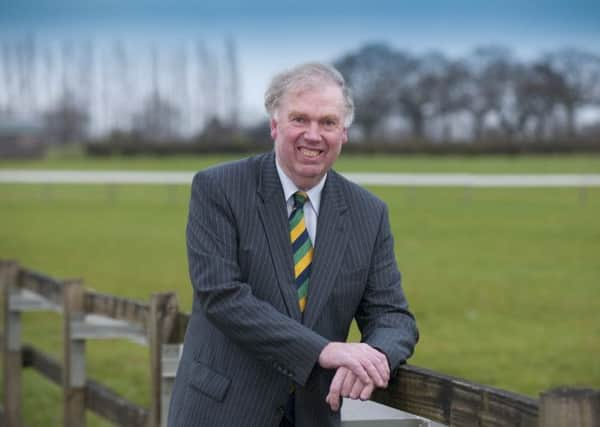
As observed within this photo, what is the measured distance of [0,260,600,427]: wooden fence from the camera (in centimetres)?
237

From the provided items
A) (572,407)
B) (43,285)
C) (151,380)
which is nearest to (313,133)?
(572,407)

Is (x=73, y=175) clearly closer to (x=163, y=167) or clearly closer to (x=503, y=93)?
(x=163, y=167)

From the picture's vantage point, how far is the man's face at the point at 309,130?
2939mm

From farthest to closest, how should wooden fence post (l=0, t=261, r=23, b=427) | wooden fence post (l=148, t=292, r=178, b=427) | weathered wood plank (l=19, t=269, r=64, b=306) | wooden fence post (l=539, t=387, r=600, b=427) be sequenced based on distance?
1. wooden fence post (l=0, t=261, r=23, b=427)
2. weathered wood plank (l=19, t=269, r=64, b=306)
3. wooden fence post (l=148, t=292, r=178, b=427)
4. wooden fence post (l=539, t=387, r=600, b=427)

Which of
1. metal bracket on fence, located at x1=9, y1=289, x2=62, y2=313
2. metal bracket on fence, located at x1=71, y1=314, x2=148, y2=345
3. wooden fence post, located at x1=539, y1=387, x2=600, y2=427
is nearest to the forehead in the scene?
wooden fence post, located at x1=539, y1=387, x2=600, y2=427

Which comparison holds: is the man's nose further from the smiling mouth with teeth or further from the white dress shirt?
the white dress shirt

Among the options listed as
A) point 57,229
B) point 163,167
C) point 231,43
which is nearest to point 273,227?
point 57,229

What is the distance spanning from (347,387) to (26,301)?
419cm

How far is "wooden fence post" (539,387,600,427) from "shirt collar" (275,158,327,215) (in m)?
1.02

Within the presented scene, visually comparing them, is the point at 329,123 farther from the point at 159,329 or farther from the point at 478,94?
the point at 478,94

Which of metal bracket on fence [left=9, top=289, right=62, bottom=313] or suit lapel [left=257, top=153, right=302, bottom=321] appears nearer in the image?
suit lapel [left=257, top=153, right=302, bottom=321]

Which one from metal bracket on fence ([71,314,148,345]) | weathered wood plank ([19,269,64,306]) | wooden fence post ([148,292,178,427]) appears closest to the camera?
wooden fence post ([148,292,178,427])

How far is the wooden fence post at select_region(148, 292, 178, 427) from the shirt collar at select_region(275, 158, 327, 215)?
1365 millimetres

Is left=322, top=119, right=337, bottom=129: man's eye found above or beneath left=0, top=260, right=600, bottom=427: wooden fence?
above
